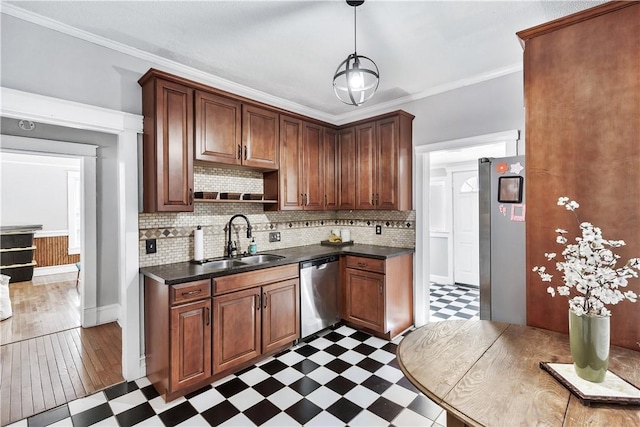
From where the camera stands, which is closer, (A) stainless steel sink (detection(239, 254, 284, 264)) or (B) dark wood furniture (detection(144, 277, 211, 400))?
(B) dark wood furniture (detection(144, 277, 211, 400))

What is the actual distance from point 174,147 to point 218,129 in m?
0.45

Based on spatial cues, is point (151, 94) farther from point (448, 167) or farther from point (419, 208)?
point (448, 167)

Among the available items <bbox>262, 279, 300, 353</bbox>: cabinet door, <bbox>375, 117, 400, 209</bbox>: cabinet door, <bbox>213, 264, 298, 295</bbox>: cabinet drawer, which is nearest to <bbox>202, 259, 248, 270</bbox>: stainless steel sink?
<bbox>213, 264, 298, 295</bbox>: cabinet drawer

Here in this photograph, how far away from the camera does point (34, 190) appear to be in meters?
6.46

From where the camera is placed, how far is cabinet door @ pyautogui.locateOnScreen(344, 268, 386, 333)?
3.24 metres

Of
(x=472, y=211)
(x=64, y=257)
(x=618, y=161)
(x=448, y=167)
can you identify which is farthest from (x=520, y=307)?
(x=64, y=257)

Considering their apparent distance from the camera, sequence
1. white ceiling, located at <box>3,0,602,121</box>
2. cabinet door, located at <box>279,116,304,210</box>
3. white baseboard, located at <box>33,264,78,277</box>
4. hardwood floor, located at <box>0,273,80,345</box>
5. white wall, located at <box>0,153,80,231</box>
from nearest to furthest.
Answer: white ceiling, located at <box>3,0,602,121</box> → cabinet door, located at <box>279,116,304,210</box> → hardwood floor, located at <box>0,273,80,345</box> → white wall, located at <box>0,153,80,231</box> → white baseboard, located at <box>33,264,78,277</box>

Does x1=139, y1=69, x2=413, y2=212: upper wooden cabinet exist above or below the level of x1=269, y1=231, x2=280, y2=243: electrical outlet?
above

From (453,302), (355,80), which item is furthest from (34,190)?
(453,302)

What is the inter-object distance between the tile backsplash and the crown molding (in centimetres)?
86

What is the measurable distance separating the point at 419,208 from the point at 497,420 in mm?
2844

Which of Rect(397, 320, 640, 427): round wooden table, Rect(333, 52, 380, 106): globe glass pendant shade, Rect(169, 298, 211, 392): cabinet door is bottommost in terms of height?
Rect(169, 298, 211, 392): cabinet door

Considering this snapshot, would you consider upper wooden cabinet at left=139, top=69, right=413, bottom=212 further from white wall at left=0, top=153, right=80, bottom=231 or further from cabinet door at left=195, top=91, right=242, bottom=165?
white wall at left=0, top=153, right=80, bottom=231

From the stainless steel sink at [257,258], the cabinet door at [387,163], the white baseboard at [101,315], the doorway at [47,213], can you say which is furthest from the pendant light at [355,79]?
the doorway at [47,213]
